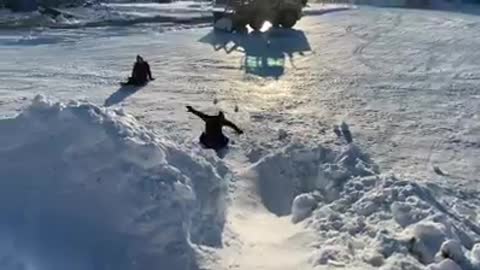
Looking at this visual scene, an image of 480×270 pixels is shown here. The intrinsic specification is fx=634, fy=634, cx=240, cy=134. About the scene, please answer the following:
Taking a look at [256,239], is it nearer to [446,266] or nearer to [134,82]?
[446,266]

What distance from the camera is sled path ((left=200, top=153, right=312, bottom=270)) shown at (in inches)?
217

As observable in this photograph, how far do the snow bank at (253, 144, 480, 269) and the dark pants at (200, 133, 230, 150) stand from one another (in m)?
0.76

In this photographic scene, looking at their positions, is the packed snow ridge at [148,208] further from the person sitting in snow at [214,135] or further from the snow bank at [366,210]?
the person sitting in snow at [214,135]

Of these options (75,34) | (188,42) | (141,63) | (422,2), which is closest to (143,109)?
(141,63)

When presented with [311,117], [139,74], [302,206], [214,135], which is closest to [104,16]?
[139,74]

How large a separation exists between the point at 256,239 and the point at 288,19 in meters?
16.9

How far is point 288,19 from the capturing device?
2214 cm

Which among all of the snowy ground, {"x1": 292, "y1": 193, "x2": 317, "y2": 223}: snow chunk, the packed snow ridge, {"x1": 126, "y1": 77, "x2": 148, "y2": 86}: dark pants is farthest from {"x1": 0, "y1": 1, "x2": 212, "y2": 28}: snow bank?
{"x1": 292, "y1": 193, "x2": 317, "y2": 223}: snow chunk

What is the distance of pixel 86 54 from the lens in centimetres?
1672

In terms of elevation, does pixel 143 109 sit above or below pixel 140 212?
below

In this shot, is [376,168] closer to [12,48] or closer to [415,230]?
[415,230]

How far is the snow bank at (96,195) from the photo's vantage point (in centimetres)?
497

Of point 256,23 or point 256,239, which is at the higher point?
point 256,239

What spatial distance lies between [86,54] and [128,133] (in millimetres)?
11094
